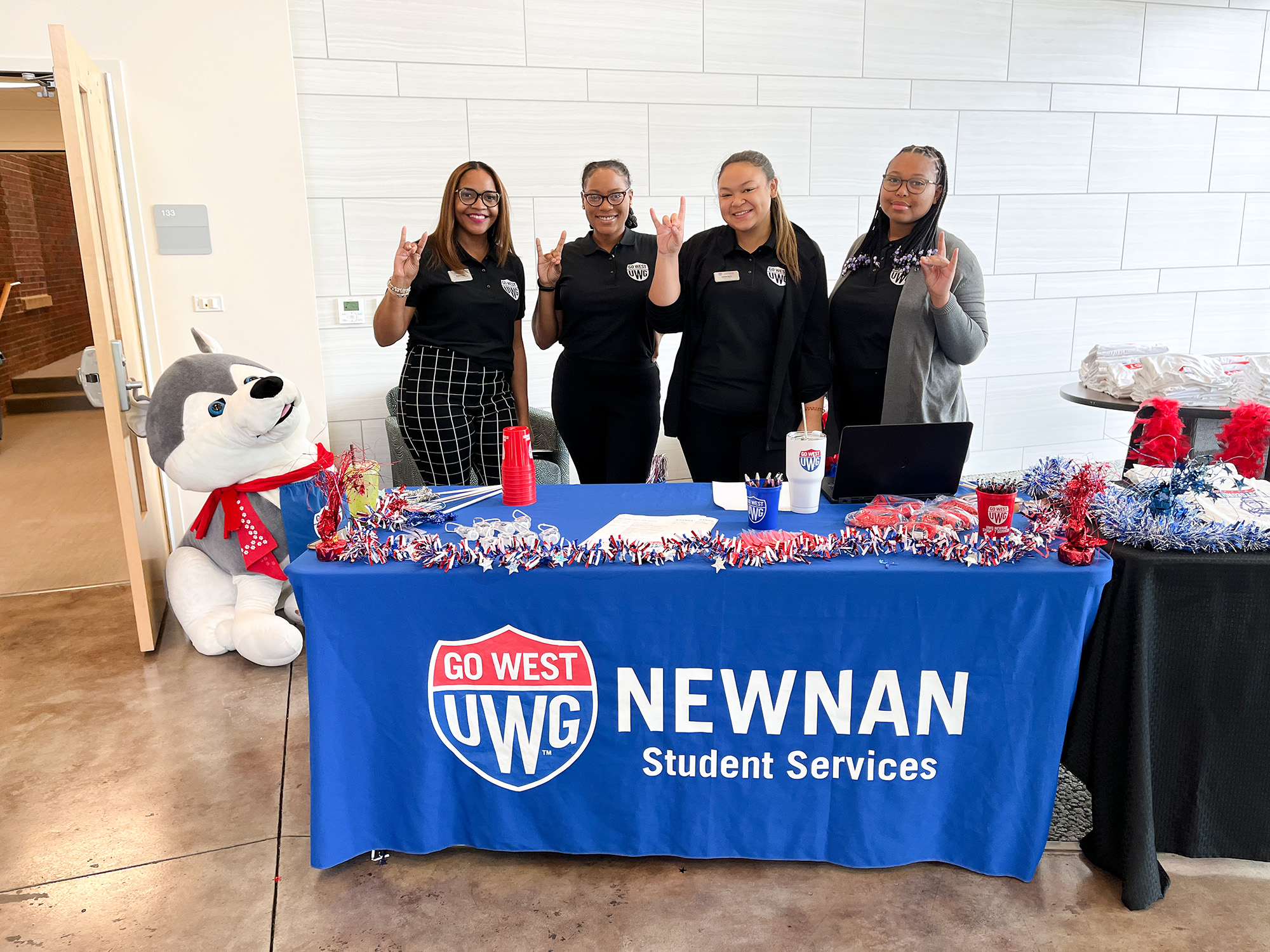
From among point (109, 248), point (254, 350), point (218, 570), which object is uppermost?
point (109, 248)

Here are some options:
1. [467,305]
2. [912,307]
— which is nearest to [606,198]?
[467,305]

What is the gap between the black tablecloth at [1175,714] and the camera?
5.63ft

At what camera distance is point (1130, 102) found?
4.76m

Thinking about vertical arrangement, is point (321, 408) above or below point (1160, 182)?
below

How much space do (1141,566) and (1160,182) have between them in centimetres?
415

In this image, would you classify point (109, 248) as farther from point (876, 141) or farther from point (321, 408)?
point (876, 141)

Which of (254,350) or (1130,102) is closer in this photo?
(254,350)

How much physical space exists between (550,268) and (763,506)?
1.42m

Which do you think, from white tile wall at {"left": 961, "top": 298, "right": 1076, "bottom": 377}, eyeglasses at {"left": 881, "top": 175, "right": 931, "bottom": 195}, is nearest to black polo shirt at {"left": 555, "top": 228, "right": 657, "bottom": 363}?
eyeglasses at {"left": 881, "top": 175, "right": 931, "bottom": 195}

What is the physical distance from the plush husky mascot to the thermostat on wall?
1.11m

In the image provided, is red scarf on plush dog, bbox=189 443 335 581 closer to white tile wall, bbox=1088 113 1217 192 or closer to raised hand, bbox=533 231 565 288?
raised hand, bbox=533 231 565 288

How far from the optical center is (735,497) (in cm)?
223

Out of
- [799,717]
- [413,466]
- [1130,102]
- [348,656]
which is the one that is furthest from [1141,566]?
[1130,102]

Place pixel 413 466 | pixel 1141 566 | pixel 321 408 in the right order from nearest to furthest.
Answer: pixel 1141 566, pixel 413 466, pixel 321 408
